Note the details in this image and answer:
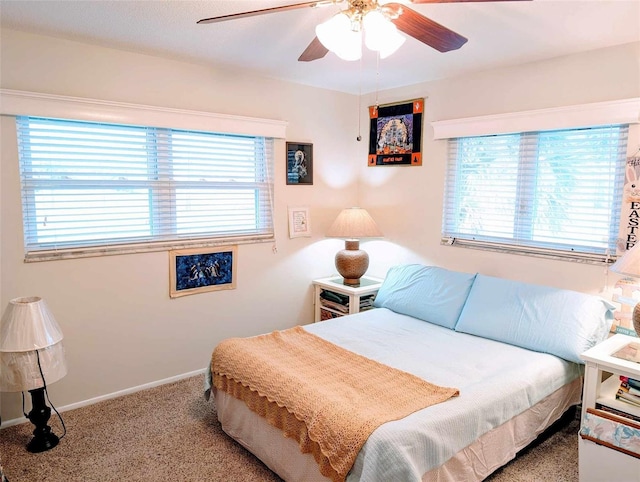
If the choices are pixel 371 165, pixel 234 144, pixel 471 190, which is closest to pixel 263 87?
pixel 234 144

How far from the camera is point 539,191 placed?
2969 millimetres

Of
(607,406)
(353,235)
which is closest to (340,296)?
(353,235)

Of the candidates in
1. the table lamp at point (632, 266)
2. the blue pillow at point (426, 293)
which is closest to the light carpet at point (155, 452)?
the table lamp at point (632, 266)

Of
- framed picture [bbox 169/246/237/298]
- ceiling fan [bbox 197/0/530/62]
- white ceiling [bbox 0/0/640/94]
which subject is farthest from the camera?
framed picture [bbox 169/246/237/298]

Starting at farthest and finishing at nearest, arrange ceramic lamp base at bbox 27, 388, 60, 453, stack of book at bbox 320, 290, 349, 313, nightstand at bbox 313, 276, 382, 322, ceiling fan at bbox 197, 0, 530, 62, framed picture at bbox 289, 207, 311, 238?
framed picture at bbox 289, 207, 311, 238, stack of book at bbox 320, 290, 349, 313, nightstand at bbox 313, 276, 382, 322, ceramic lamp base at bbox 27, 388, 60, 453, ceiling fan at bbox 197, 0, 530, 62

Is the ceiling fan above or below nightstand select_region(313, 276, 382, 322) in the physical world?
above

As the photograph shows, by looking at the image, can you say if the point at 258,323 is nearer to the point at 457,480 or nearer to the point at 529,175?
the point at 457,480

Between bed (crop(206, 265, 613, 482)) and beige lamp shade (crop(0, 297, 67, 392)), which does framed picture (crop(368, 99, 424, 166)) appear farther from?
beige lamp shade (crop(0, 297, 67, 392))

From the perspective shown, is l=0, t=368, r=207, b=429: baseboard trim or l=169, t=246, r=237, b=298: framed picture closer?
l=0, t=368, r=207, b=429: baseboard trim

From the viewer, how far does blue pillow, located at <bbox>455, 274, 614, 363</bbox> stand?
2.47 metres

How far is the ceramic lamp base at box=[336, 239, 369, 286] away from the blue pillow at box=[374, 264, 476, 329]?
0.94 ft

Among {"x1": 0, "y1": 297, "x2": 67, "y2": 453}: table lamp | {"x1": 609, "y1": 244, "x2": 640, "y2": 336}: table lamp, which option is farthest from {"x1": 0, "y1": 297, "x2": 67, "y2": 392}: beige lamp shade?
{"x1": 609, "y1": 244, "x2": 640, "y2": 336}: table lamp

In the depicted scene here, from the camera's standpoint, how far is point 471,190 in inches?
132

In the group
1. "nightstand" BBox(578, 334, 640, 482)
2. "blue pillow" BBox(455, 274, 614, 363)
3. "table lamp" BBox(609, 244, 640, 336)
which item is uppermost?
"table lamp" BBox(609, 244, 640, 336)
